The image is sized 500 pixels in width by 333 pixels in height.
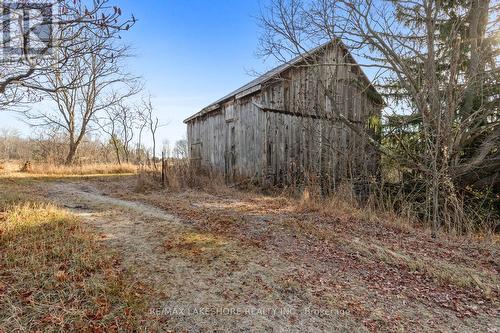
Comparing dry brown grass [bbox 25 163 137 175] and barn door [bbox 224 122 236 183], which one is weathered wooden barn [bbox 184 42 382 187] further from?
dry brown grass [bbox 25 163 137 175]

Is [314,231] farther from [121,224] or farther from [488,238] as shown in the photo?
[488,238]

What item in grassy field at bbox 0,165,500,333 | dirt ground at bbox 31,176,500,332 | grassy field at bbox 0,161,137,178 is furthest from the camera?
grassy field at bbox 0,161,137,178

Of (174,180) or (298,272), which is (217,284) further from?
(174,180)

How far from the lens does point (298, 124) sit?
10.8 meters

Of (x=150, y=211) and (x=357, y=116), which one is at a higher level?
(x=357, y=116)

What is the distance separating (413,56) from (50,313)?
9.77 m

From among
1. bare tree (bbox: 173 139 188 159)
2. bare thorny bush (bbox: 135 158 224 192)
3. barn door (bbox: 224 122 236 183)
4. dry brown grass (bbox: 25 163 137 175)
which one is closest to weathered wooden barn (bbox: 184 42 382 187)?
barn door (bbox: 224 122 236 183)

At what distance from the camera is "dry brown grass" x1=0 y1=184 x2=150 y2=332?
A: 220 centimetres

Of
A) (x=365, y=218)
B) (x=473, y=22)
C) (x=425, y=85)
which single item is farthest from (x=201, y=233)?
(x=473, y=22)

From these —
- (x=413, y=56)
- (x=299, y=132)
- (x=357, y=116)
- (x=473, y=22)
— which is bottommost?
(x=299, y=132)

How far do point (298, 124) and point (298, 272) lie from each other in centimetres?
803

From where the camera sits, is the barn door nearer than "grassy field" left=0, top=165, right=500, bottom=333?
No

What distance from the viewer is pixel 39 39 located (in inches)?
126

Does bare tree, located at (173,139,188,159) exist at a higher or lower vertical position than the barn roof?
lower
